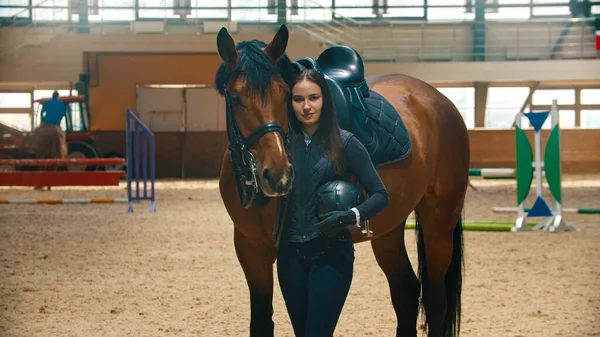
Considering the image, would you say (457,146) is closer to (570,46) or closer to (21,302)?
(21,302)

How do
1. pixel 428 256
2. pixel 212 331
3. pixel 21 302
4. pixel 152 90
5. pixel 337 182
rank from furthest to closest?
1. pixel 152 90
2. pixel 21 302
3. pixel 212 331
4. pixel 428 256
5. pixel 337 182

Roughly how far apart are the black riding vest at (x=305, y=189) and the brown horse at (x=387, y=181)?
0.07m

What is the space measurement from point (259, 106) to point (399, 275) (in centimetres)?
159

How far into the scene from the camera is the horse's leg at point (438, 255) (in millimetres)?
3729

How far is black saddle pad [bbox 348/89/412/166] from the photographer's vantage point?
3.19 meters

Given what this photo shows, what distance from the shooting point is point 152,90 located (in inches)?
800

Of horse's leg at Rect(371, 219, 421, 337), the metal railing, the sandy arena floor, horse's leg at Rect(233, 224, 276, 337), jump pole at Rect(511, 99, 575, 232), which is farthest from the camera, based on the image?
the metal railing

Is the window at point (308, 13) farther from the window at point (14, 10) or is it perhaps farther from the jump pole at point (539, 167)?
the jump pole at point (539, 167)

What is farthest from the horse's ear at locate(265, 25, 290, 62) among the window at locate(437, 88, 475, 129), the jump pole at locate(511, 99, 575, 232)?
the window at locate(437, 88, 475, 129)

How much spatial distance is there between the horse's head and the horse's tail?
5.48 feet

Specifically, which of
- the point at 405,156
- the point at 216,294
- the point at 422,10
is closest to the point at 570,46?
the point at 422,10

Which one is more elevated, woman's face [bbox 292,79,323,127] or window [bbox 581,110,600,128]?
woman's face [bbox 292,79,323,127]

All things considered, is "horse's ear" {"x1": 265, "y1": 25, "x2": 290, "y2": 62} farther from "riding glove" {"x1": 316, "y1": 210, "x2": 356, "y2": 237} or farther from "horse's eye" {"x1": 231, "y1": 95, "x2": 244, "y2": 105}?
"riding glove" {"x1": 316, "y1": 210, "x2": 356, "y2": 237}

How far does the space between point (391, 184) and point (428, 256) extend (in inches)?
25.6
